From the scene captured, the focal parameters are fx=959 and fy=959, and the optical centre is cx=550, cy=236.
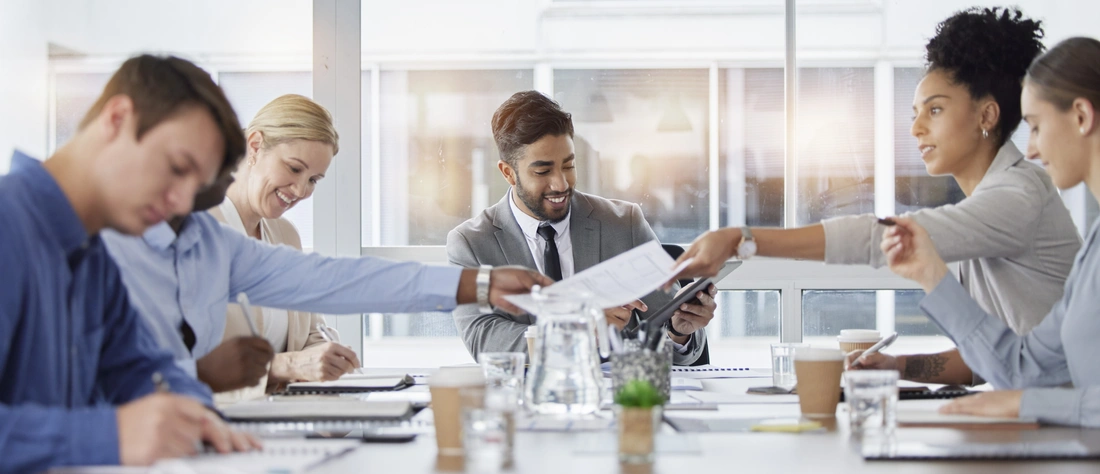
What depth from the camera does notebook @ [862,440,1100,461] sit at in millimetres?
1257

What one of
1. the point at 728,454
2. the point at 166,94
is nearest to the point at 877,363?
the point at 728,454

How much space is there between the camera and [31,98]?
13.0ft

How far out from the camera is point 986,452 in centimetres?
127

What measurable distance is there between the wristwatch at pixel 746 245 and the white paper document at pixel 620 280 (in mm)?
245

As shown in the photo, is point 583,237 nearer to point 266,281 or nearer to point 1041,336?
point 266,281

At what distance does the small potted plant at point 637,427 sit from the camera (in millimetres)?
1261

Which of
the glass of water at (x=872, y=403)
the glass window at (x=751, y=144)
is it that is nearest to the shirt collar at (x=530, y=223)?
the glass window at (x=751, y=144)

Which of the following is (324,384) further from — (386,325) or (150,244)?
(386,325)

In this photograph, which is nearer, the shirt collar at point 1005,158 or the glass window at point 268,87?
the shirt collar at point 1005,158

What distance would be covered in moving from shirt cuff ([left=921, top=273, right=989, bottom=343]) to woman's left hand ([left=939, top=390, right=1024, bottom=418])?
23cm

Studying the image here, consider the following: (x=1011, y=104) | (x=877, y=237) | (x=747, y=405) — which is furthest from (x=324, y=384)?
(x=1011, y=104)

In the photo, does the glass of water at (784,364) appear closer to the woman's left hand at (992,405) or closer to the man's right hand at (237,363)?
the woman's left hand at (992,405)

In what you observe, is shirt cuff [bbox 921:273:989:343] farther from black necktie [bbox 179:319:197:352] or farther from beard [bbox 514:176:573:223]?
beard [bbox 514:176:573:223]

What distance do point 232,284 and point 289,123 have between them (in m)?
0.88
